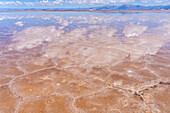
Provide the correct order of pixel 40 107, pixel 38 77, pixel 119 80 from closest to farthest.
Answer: pixel 40 107
pixel 119 80
pixel 38 77

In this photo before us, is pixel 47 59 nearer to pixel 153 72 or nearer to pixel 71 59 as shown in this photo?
pixel 71 59

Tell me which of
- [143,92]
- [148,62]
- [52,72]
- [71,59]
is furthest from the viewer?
[71,59]

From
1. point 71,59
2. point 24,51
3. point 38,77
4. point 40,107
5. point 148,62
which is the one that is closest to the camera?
point 40,107

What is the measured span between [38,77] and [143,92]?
12.7 ft

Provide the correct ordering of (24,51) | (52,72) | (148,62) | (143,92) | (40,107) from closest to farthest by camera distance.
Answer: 1. (40,107)
2. (143,92)
3. (52,72)
4. (148,62)
5. (24,51)

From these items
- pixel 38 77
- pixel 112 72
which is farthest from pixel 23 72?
pixel 112 72

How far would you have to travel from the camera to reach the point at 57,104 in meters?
3.96

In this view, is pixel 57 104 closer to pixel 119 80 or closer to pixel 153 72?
pixel 119 80

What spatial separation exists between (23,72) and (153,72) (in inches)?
214

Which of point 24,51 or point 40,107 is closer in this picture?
point 40,107

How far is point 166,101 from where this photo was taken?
13.0ft

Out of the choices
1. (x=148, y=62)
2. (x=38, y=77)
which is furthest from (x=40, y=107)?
(x=148, y=62)

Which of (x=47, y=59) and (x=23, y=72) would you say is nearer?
(x=23, y=72)

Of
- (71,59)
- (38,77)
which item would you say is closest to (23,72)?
(38,77)
